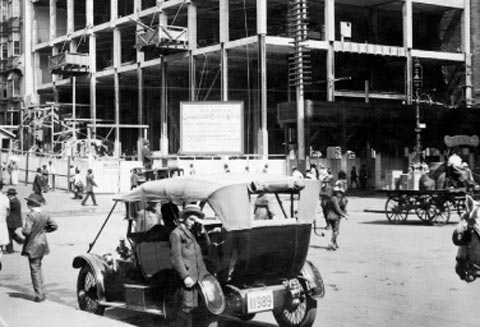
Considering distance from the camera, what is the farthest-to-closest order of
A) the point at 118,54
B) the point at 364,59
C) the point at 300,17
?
the point at 118,54
the point at 364,59
the point at 300,17

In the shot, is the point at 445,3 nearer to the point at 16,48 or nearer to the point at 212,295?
the point at 16,48

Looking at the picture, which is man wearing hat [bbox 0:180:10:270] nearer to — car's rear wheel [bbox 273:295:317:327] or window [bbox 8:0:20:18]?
car's rear wheel [bbox 273:295:317:327]

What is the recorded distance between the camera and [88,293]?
30.5 ft

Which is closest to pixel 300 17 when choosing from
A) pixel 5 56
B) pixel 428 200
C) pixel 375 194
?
pixel 375 194

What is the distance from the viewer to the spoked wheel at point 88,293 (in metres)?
9.13

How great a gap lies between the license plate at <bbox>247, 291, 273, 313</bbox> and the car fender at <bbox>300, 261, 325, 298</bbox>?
2.13 ft

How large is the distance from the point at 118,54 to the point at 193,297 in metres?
47.1

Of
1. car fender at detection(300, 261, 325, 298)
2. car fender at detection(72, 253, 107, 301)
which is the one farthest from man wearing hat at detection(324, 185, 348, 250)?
car fender at detection(72, 253, 107, 301)

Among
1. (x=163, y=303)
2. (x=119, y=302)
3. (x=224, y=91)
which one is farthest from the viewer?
(x=224, y=91)

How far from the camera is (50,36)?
2440 inches

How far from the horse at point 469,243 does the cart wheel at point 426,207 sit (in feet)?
43.0

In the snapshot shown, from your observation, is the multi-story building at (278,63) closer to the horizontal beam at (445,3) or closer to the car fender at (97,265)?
the horizontal beam at (445,3)

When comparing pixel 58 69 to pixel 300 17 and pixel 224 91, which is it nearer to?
pixel 224 91

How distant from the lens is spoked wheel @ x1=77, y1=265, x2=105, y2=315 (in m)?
9.13
